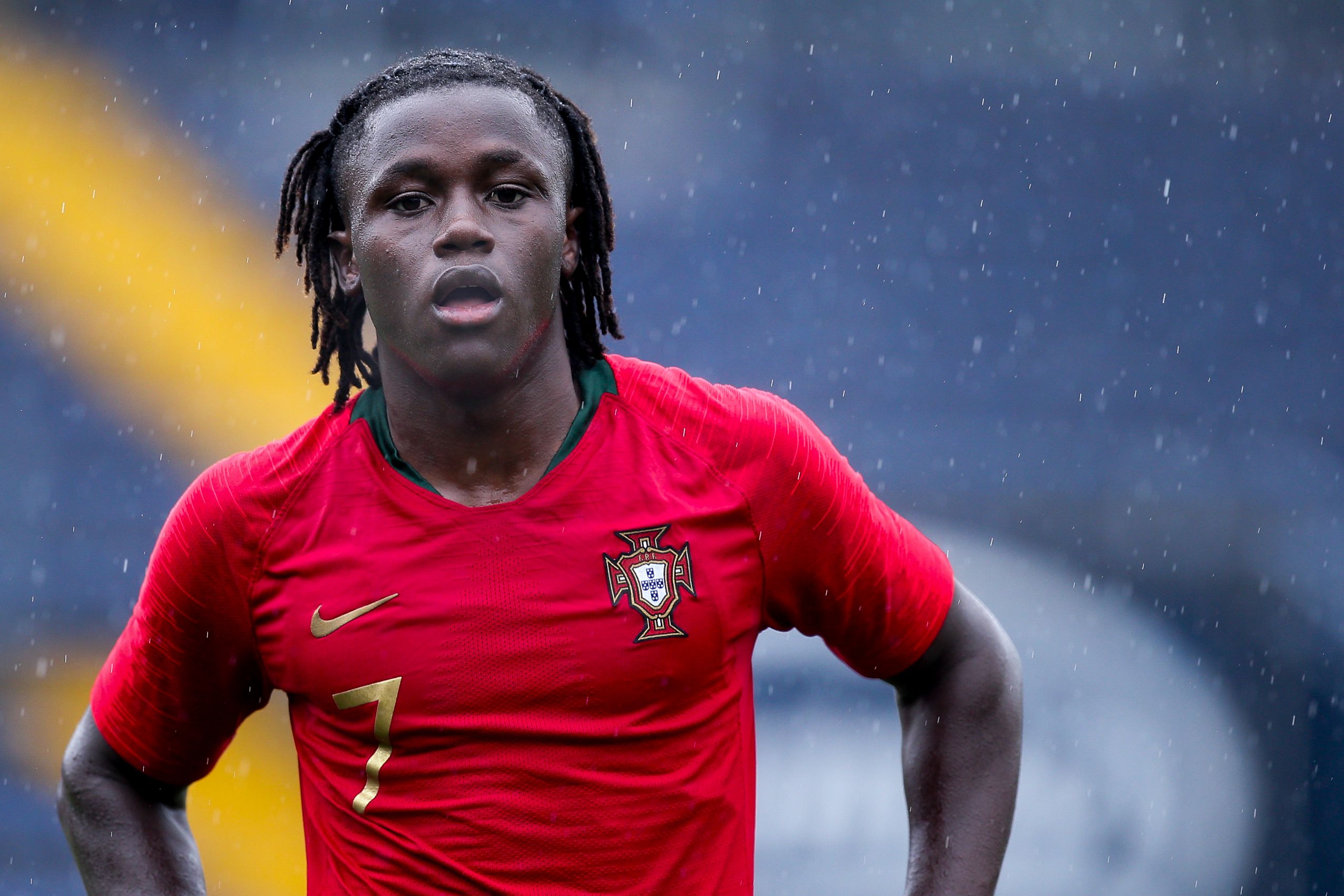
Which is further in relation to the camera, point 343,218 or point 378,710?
point 343,218

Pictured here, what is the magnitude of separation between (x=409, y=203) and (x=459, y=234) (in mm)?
136

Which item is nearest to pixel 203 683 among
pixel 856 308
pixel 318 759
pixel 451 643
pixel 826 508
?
pixel 318 759

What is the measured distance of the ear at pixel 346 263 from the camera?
2016 millimetres

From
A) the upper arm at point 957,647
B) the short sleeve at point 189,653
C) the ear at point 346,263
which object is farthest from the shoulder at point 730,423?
the short sleeve at point 189,653

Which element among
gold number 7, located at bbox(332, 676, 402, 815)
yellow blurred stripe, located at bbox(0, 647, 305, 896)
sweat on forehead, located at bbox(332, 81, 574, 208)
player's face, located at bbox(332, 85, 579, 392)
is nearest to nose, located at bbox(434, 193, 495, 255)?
player's face, located at bbox(332, 85, 579, 392)

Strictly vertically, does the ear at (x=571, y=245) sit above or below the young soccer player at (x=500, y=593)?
above

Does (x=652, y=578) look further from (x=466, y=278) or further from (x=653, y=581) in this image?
(x=466, y=278)

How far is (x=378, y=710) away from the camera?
175 centimetres

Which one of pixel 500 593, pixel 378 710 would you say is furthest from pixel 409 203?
pixel 378 710

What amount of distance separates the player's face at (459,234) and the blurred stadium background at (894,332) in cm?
233

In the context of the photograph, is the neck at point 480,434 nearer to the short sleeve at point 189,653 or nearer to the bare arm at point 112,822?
the short sleeve at point 189,653

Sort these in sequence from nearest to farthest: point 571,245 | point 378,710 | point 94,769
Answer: point 378,710, point 94,769, point 571,245

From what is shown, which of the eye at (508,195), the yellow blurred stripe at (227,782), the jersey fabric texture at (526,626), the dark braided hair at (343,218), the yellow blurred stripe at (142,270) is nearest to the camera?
the jersey fabric texture at (526,626)

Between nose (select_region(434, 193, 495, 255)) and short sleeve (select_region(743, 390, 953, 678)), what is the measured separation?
1.60 ft
